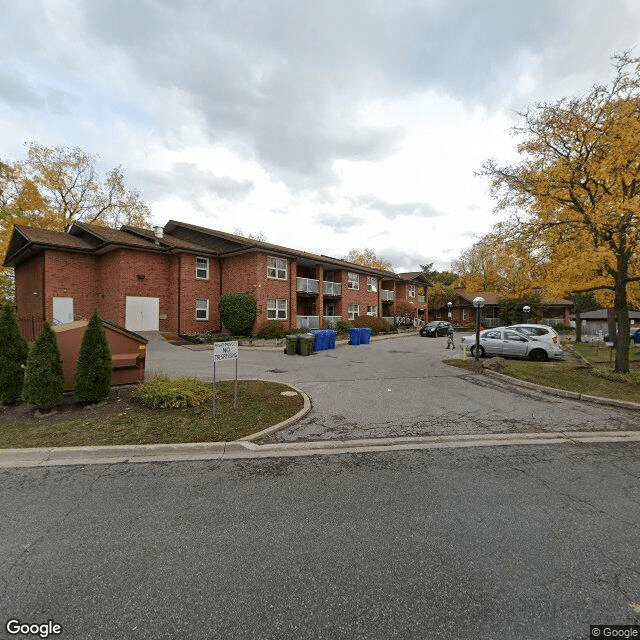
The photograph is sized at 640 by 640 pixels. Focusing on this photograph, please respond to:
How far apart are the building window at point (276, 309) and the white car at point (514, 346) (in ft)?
43.0

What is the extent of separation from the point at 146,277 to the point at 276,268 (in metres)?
8.67

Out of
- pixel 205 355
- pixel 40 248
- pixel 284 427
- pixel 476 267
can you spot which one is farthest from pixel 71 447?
pixel 476 267

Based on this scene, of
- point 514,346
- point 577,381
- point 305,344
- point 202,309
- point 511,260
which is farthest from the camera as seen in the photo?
point 202,309

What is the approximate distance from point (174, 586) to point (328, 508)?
1622mm

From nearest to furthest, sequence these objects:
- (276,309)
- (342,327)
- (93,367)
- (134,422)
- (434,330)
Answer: (134,422), (93,367), (276,309), (342,327), (434,330)

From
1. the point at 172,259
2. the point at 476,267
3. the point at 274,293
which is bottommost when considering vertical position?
the point at 274,293

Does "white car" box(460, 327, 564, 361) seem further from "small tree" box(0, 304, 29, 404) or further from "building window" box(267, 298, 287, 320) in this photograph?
"small tree" box(0, 304, 29, 404)

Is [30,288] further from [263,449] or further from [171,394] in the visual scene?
[263,449]

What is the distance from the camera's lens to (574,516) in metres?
3.47

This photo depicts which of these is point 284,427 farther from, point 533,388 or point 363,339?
point 363,339

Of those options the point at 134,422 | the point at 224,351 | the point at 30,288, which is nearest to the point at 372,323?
the point at 224,351

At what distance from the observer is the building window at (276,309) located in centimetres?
2367

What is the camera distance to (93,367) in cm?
709

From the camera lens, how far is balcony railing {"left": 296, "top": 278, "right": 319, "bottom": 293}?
86.0ft
